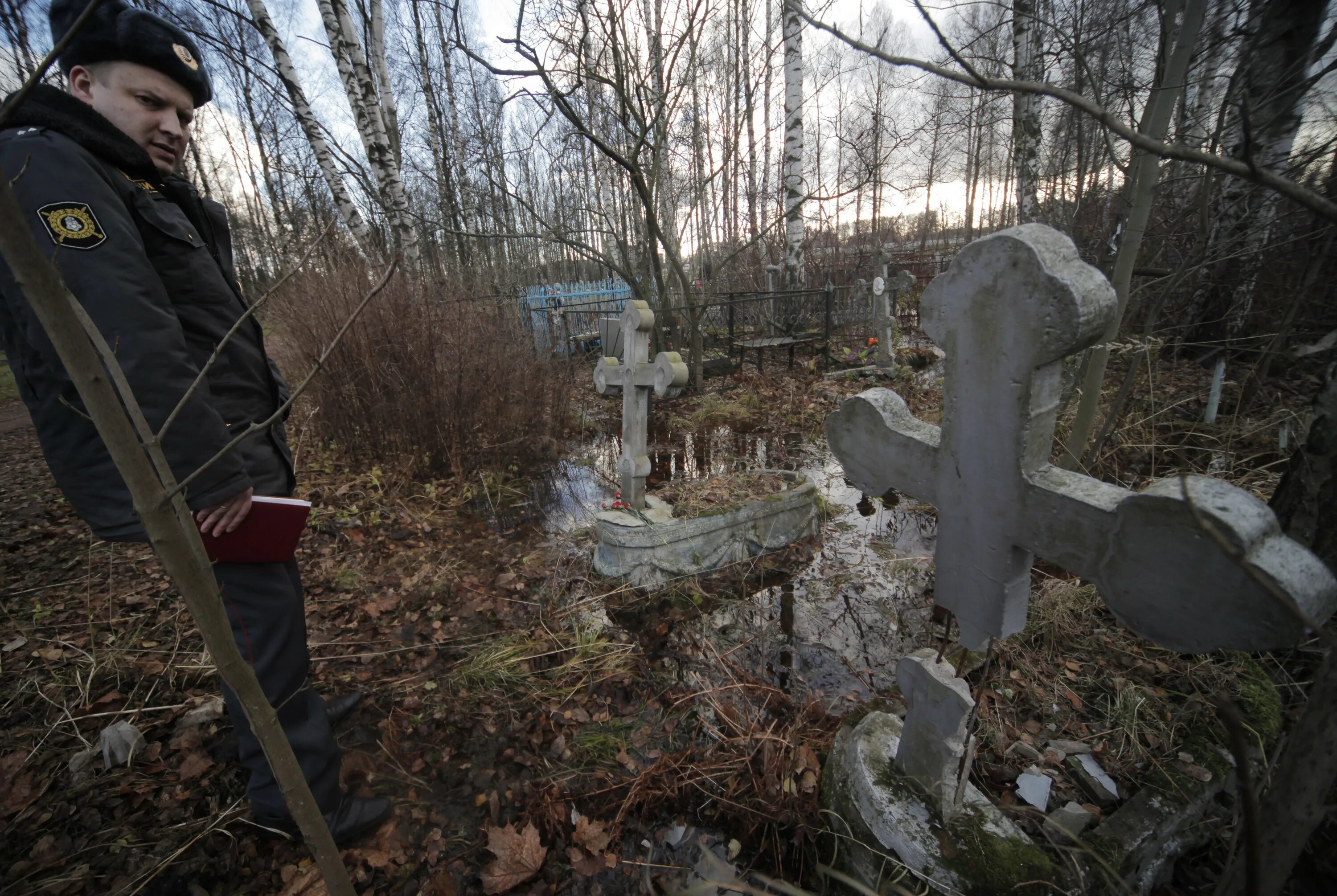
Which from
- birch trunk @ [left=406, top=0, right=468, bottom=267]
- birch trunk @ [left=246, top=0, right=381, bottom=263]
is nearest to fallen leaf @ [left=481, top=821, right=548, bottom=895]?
birch trunk @ [left=246, top=0, right=381, bottom=263]

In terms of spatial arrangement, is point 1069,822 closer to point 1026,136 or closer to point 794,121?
point 1026,136

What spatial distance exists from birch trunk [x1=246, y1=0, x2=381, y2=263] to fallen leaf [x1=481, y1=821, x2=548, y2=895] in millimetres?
5862

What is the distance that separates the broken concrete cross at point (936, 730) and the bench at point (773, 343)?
23.8 feet

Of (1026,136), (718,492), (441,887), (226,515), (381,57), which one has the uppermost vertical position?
Answer: (381,57)

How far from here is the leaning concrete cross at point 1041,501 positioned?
857mm

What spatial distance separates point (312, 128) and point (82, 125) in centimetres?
705

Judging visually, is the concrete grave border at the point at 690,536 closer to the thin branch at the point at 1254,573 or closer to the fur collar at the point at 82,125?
the fur collar at the point at 82,125

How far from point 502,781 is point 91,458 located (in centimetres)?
168

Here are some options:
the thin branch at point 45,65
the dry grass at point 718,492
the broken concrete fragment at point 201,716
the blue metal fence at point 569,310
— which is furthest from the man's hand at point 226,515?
the blue metal fence at point 569,310

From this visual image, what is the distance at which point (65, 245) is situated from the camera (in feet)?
4.10

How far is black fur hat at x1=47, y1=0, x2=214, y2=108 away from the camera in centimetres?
143

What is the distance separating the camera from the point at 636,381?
334cm

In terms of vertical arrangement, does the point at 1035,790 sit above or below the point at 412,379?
below

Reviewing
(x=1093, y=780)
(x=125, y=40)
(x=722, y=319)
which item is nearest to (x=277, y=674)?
(x=125, y=40)
